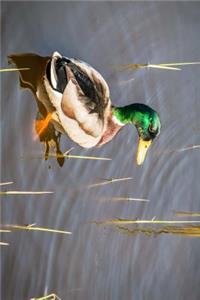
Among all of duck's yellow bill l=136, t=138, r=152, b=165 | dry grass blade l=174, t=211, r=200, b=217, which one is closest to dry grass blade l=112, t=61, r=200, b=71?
duck's yellow bill l=136, t=138, r=152, b=165

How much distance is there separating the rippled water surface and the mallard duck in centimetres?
2

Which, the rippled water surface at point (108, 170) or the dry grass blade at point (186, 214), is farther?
the dry grass blade at point (186, 214)

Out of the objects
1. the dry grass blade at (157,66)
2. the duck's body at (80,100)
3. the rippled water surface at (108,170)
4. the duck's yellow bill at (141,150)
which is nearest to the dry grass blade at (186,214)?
the rippled water surface at (108,170)

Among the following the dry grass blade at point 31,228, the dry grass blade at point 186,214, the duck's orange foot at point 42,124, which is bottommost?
the dry grass blade at point 31,228

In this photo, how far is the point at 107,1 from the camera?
1.32 metres

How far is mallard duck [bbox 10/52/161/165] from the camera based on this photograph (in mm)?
1264

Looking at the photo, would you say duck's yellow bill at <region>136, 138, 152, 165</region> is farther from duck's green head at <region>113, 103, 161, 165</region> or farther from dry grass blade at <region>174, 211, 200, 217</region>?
dry grass blade at <region>174, 211, 200, 217</region>

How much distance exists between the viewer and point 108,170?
1.31m

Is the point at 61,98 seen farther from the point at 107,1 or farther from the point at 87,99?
the point at 107,1

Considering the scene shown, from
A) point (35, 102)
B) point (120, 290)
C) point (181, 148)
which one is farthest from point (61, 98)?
point (120, 290)

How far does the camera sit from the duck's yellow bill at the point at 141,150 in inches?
52.7

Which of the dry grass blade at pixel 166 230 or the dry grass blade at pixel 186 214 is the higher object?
the dry grass blade at pixel 186 214

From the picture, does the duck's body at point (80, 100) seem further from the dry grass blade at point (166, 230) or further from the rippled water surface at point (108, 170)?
the dry grass blade at point (166, 230)

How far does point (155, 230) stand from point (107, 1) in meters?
0.69
